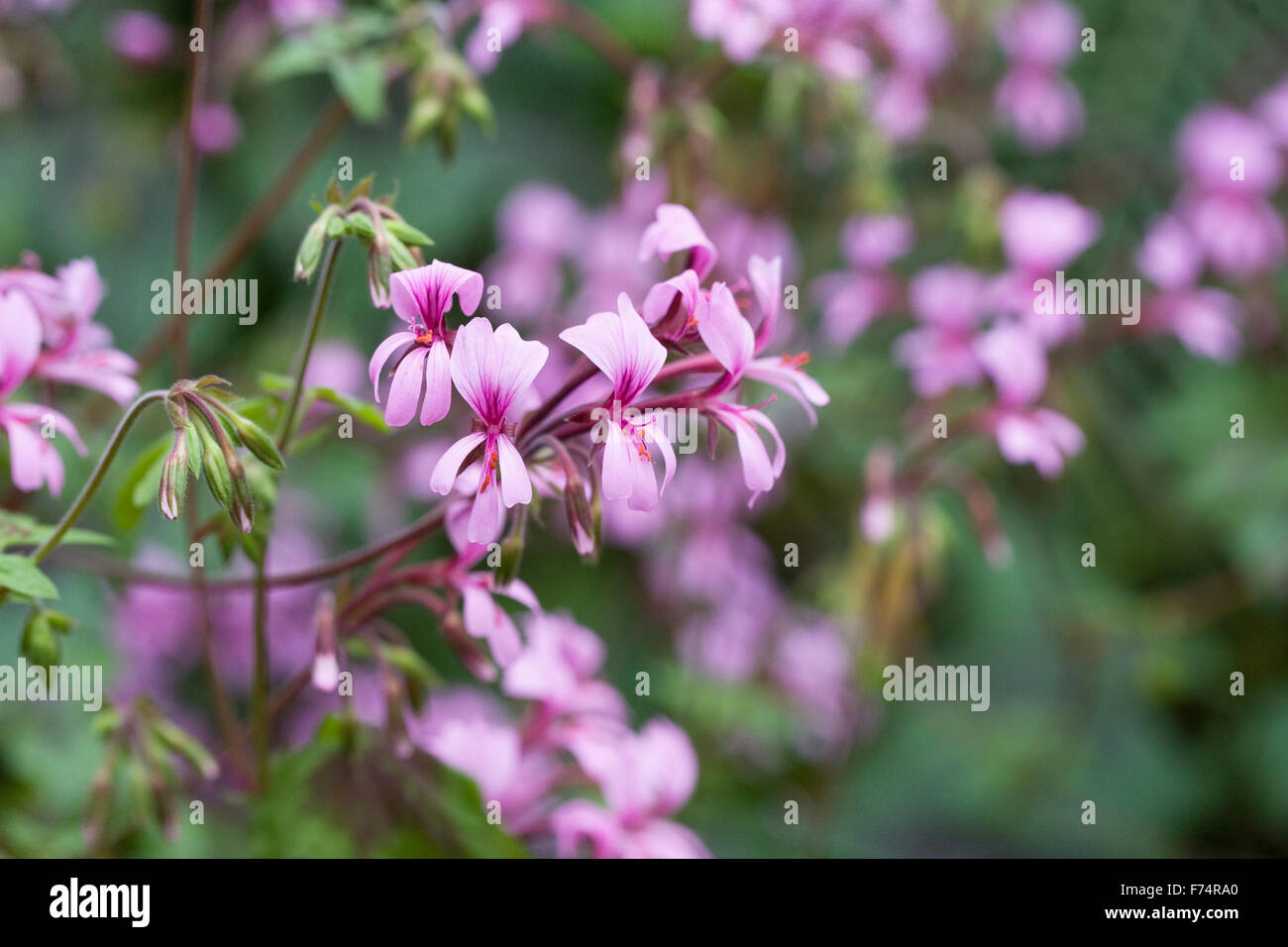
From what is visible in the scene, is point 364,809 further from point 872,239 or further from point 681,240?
point 872,239

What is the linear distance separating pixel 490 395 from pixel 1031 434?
0.68 m

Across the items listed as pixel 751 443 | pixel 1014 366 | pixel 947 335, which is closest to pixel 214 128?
pixel 947 335

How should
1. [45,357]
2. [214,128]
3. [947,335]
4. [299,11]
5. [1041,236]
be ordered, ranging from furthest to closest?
[214,128]
[947,335]
[1041,236]
[299,11]
[45,357]

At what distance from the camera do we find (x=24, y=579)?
2.44ft

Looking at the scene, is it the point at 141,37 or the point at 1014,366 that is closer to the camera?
the point at 1014,366

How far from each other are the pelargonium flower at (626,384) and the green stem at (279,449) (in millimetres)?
189

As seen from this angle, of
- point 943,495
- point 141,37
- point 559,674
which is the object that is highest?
point 141,37

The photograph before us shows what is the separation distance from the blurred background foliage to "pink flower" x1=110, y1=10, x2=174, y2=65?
0.05m

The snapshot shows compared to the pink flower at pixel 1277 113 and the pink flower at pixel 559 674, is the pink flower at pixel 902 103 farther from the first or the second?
the pink flower at pixel 559 674

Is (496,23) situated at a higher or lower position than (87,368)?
higher

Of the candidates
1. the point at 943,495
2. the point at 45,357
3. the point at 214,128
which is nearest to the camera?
the point at 45,357
